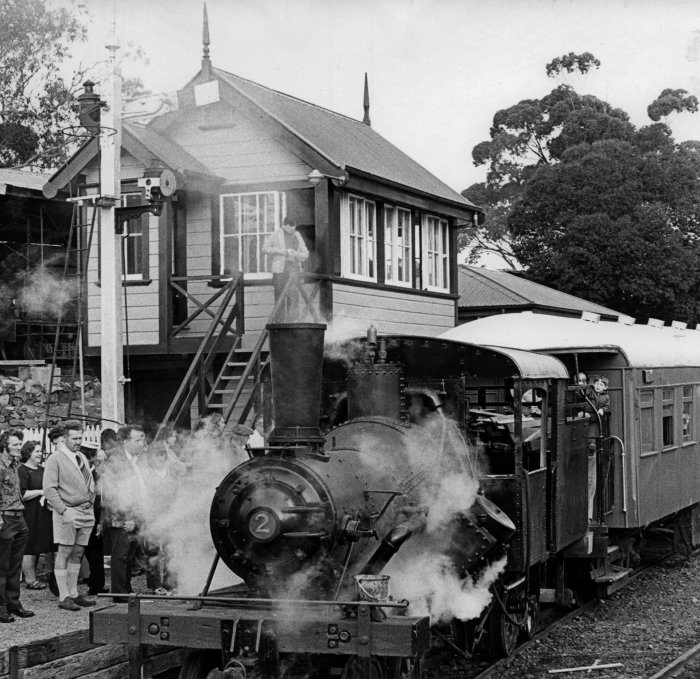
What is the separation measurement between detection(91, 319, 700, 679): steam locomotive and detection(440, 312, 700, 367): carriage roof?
1225 millimetres

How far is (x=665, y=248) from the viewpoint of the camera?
33250 mm

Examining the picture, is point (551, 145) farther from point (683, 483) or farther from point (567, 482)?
point (567, 482)

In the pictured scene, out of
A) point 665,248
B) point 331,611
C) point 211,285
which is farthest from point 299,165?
point 665,248

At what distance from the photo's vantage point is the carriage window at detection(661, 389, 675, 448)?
12570mm

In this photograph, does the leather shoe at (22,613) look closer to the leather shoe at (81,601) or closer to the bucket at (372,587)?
the leather shoe at (81,601)

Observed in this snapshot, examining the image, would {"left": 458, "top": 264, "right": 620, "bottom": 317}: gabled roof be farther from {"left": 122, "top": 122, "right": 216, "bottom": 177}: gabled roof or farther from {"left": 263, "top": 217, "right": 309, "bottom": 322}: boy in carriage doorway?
{"left": 263, "top": 217, "right": 309, "bottom": 322}: boy in carriage doorway

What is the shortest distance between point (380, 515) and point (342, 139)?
34.2 feet

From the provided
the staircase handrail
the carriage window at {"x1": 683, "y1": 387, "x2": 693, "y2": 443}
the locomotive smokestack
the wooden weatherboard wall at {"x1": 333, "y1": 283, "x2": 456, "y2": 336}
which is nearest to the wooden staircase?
the staircase handrail

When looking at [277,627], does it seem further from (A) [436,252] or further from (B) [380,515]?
(A) [436,252]

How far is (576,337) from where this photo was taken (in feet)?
38.7

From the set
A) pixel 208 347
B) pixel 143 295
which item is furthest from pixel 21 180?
pixel 208 347

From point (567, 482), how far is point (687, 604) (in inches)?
103

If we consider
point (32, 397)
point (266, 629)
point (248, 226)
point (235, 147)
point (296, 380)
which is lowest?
point (266, 629)

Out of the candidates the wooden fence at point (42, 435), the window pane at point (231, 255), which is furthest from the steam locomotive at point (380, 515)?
the window pane at point (231, 255)
